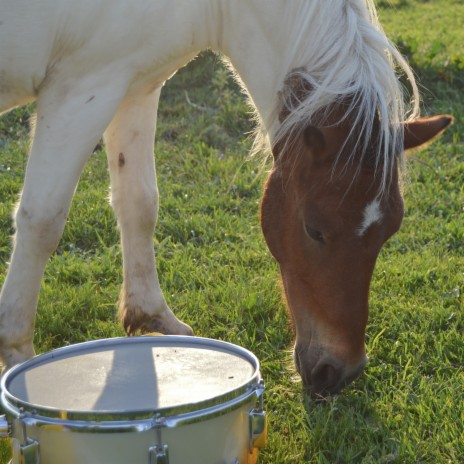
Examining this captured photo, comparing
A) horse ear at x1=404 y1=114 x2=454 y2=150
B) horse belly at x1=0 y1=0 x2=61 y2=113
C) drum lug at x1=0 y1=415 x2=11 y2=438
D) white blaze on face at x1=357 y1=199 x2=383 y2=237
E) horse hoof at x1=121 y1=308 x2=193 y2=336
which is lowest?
horse hoof at x1=121 y1=308 x2=193 y2=336

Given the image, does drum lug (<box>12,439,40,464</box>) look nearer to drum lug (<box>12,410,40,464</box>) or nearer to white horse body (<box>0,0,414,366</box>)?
drum lug (<box>12,410,40,464</box>)

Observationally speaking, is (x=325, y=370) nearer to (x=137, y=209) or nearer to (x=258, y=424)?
(x=258, y=424)

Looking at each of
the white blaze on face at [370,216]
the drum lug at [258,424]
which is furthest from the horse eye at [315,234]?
the drum lug at [258,424]

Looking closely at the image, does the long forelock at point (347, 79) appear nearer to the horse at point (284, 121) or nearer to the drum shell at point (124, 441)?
the horse at point (284, 121)

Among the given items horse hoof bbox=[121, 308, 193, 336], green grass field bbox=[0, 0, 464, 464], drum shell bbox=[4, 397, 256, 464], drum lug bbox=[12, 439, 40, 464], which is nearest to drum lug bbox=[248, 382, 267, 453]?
drum shell bbox=[4, 397, 256, 464]

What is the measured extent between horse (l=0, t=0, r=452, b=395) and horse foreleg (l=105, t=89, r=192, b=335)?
0.45 metres

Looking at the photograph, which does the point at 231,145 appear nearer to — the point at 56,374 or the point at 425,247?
the point at 425,247

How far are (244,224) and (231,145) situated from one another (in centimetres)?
129

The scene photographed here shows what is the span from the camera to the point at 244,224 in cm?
480

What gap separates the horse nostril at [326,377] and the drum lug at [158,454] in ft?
2.72

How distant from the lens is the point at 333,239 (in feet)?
8.98

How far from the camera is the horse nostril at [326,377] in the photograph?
9.05 feet

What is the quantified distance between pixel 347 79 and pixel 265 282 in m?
1.44

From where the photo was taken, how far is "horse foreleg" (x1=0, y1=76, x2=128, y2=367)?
2879 mm
